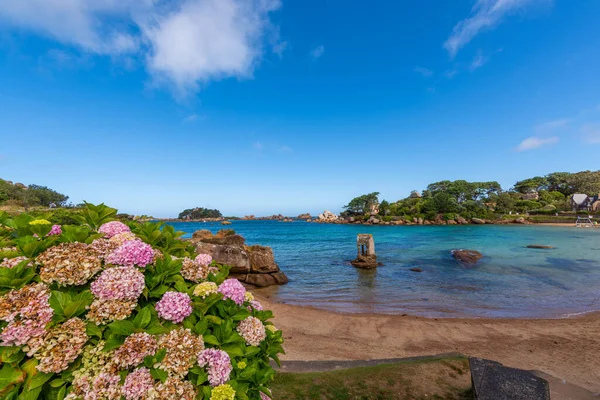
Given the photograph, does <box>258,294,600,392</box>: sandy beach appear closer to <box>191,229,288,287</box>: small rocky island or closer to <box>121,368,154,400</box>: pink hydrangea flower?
<box>191,229,288,287</box>: small rocky island

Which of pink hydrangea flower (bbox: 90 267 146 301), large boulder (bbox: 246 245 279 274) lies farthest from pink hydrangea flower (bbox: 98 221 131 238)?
large boulder (bbox: 246 245 279 274)

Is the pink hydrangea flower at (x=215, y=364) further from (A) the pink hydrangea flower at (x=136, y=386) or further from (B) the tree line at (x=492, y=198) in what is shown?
(B) the tree line at (x=492, y=198)

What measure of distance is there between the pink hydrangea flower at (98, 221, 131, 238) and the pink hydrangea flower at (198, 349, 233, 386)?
1.63m

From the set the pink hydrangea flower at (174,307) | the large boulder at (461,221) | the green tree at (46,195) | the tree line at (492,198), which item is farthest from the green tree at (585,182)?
the green tree at (46,195)

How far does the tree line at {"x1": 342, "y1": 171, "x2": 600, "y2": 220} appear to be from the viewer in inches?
3588

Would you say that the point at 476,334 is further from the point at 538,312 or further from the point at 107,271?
the point at 107,271

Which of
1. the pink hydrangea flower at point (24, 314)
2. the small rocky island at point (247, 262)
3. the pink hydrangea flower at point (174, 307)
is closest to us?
the pink hydrangea flower at point (24, 314)

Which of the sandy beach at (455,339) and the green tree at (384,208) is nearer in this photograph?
the sandy beach at (455,339)

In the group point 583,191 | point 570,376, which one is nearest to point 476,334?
point 570,376

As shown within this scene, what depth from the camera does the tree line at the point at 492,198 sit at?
91.1 meters

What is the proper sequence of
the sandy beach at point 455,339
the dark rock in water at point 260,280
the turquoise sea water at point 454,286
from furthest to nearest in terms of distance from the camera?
1. the dark rock in water at point 260,280
2. the turquoise sea water at point 454,286
3. the sandy beach at point 455,339

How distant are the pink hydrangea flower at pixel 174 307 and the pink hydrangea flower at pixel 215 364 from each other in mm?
335

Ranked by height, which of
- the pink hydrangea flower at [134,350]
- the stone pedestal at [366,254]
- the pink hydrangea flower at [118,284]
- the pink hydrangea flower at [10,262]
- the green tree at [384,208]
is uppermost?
the green tree at [384,208]

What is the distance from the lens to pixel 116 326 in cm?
177
